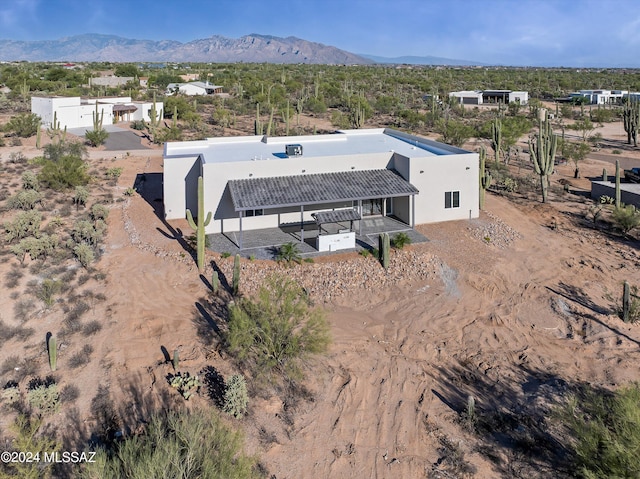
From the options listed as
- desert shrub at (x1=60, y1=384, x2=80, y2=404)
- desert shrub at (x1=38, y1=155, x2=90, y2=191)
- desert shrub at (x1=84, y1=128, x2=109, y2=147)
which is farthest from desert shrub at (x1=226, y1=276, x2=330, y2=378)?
desert shrub at (x1=84, y1=128, x2=109, y2=147)

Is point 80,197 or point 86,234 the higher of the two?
point 80,197

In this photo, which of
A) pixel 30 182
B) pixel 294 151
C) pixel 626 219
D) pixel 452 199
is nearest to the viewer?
pixel 626 219

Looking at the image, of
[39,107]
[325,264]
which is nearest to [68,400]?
[325,264]

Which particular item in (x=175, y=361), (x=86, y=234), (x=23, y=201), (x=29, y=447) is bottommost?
(x=29, y=447)

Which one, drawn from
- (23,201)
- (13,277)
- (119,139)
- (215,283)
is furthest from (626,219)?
(119,139)

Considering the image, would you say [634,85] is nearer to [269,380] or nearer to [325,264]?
[325,264]

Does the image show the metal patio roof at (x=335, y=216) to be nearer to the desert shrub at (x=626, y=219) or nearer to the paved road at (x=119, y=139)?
the desert shrub at (x=626, y=219)

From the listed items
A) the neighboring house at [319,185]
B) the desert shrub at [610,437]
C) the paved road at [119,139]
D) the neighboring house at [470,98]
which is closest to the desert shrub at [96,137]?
the paved road at [119,139]

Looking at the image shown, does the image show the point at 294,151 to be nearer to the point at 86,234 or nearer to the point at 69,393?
the point at 86,234
